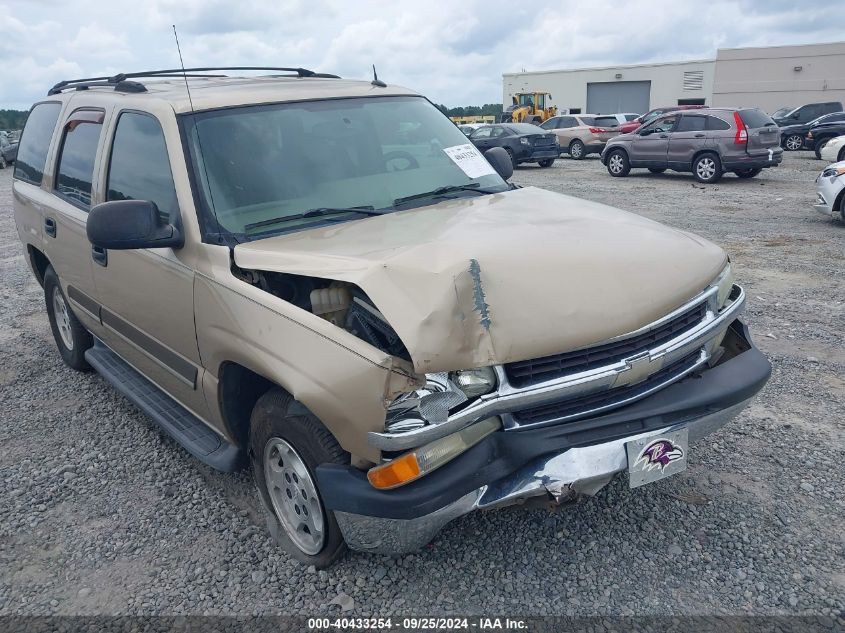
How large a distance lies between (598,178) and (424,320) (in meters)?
16.9

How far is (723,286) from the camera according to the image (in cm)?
303

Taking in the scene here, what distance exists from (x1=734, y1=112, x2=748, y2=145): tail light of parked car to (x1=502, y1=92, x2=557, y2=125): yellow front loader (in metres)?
18.8

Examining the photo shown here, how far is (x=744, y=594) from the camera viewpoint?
269 cm

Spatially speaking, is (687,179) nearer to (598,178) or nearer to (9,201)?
(598,178)

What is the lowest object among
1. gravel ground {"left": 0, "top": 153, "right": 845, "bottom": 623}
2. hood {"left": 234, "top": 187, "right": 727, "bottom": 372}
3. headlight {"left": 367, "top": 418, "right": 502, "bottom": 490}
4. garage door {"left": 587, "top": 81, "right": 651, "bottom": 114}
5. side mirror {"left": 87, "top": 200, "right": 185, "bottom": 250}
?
garage door {"left": 587, "top": 81, "right": 651, "bottom": 114}

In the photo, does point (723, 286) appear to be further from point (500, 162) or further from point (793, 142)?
point (793, 142)

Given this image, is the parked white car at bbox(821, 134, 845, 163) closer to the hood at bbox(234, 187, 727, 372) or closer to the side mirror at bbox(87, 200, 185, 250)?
the hood at bbox(234, 187, 727, 372)

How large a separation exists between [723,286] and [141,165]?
2.92 m

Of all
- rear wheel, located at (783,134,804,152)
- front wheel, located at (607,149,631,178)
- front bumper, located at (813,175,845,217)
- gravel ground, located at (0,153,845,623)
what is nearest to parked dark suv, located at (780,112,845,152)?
rear wheel, located at (783,134,804,152)

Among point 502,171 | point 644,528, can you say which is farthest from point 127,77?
point 644,528

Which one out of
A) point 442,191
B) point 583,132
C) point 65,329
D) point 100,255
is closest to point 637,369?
point 442,191

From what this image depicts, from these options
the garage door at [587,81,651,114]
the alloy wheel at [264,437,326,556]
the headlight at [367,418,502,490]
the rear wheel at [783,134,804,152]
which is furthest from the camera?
the garage door at [587,81,651,114]

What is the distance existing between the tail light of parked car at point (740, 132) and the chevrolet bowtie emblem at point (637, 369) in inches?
572

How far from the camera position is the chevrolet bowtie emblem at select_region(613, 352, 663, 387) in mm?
2494
